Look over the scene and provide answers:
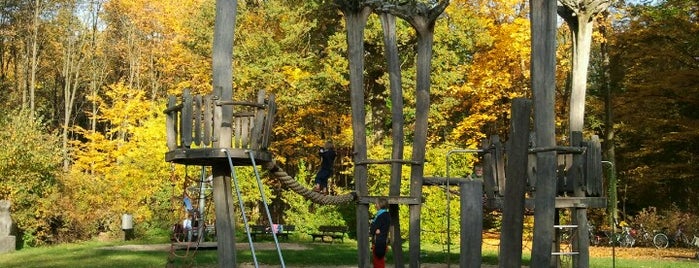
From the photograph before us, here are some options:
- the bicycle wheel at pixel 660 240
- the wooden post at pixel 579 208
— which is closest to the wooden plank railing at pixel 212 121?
the wooden post at pixel 579 208

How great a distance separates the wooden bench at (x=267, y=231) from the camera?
96.4 ft

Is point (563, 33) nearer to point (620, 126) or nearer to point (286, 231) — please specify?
point (620, 126)

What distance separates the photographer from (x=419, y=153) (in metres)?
13.3

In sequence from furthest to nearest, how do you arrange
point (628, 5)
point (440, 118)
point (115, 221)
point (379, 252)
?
1. point (628, 5)
2. point (440, 118)
3. point (115, 221)
4. point (379, 252)

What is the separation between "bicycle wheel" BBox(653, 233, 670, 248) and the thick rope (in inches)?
879

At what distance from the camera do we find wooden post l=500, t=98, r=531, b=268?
7547 millimetres

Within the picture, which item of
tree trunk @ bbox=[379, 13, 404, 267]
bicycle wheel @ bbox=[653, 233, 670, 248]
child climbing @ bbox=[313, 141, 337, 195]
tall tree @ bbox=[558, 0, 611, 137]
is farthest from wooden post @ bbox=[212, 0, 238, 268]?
bicycle wheel @ bbox=[653, 233, 670, 248]

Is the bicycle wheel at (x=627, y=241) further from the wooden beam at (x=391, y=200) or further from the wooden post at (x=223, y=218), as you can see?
the wooden post at (x=223, y=218)

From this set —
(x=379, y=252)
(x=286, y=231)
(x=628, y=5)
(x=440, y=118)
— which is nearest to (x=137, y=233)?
(x=286, y=231)

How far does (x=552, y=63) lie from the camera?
319 inches

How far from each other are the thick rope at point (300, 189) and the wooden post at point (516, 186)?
158 inches

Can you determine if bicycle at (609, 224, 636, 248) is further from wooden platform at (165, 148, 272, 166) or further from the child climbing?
wooden platform at (165, 148, 272, 166)

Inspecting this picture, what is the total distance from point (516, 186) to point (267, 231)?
906 inches

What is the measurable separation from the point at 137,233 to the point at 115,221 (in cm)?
113
